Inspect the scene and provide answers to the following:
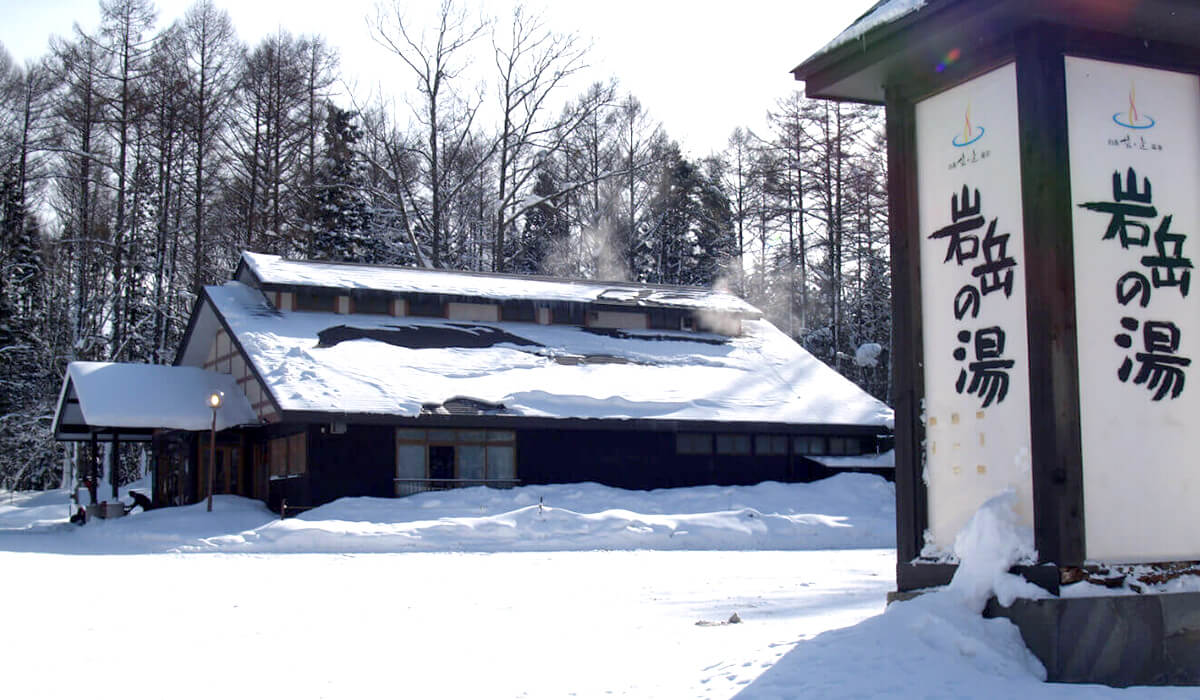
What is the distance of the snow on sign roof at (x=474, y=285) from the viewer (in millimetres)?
28172

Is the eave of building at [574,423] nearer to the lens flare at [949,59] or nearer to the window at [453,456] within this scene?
the window at [453,456]

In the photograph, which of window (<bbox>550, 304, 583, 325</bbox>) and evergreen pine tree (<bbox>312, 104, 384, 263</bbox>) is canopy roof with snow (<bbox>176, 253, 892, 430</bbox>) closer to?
window (<bbox>550, 304, 583, 325</bbox>)

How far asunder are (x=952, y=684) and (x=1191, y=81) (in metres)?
5.23

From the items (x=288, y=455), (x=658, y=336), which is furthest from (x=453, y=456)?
(x=658, y=336)

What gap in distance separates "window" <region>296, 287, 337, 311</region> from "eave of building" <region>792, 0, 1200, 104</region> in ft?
65.7

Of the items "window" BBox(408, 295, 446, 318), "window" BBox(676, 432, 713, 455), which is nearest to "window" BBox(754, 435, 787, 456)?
"window" BBox(676, 432, 713, 455)

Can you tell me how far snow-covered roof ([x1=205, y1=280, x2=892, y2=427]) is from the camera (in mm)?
23766

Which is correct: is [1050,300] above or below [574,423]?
above

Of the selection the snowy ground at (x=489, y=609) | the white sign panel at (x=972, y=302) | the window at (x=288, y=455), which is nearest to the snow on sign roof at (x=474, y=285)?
the window at (x=288, y=455)

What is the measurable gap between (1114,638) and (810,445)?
20406mm

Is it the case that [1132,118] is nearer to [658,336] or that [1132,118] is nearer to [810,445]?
[810,445]

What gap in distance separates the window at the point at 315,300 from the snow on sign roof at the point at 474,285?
0.71 feet

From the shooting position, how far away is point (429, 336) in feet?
90.2

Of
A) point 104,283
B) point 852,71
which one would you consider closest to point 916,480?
point 852,71
